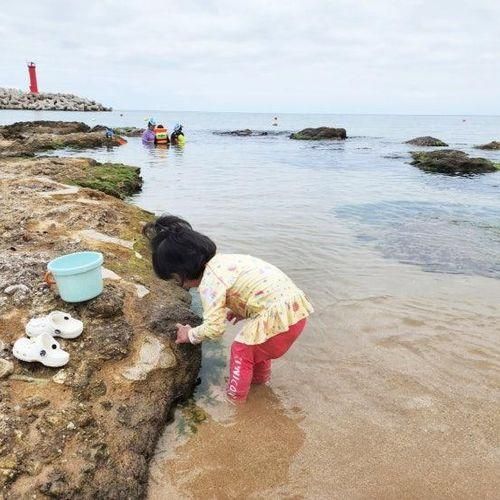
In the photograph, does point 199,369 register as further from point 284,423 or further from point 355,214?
point 355,214

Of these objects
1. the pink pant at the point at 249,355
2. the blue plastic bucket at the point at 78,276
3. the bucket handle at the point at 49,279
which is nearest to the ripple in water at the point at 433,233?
the pink pant at the point at 249,355

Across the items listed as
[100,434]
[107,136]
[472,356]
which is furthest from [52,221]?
[107,136]

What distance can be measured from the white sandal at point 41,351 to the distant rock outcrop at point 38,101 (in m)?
92.5

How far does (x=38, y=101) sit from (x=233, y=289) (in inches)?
3759

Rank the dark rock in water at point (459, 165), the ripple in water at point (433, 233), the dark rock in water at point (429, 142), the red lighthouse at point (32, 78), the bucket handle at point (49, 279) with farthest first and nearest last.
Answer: the red lighthouse at point (32, 78) < the dark rock in water at point (429, 142) < the dark rock in water at point (459, 165) < the ripple in water at point (433, 233) < the bucket handle at point (49, 279)

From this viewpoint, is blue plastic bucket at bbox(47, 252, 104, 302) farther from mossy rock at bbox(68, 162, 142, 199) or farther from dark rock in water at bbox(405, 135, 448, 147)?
dark rock in water at bbox(405, 135, 448, 147)

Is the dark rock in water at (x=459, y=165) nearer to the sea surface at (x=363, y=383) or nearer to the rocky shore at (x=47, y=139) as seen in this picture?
the sea surface at (x=363, y=383)

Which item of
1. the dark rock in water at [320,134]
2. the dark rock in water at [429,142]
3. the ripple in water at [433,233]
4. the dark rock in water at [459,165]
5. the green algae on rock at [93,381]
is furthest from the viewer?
the dark rock in water at [320,134]

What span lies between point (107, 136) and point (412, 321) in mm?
Answer: 26339

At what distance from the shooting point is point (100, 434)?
2.74 m

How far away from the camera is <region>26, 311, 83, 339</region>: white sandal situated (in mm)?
3137

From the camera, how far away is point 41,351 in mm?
2963

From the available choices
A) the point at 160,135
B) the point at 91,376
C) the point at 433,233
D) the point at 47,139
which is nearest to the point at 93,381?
the point at 91,376

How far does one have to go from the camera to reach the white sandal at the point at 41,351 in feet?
9.66
